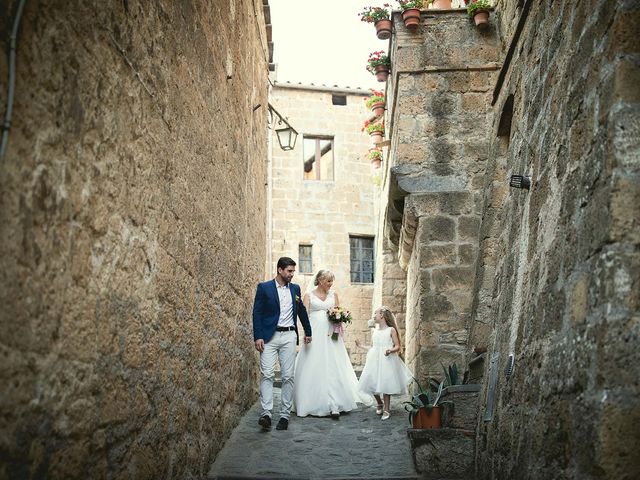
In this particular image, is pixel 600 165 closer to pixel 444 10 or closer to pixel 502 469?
pixel 502 469

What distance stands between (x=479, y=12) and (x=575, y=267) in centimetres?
629

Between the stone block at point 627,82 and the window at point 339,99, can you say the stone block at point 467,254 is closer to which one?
the stone block at point 627,82

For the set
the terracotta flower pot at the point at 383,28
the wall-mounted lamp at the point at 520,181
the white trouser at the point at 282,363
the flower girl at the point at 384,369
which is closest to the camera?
the wall-mounted lamp at the point at 520,181

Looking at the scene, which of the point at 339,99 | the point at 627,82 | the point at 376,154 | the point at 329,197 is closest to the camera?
the point at 627,82

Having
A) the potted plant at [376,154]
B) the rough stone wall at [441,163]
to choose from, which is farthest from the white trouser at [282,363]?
the potted plant at [376,154]

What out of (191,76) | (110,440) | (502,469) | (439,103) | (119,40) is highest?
(439,103)

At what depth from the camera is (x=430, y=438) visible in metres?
4.80

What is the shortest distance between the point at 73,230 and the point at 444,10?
283 inches

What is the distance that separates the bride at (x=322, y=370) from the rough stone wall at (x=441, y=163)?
0.87 meters

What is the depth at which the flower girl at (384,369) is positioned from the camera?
24.1ft

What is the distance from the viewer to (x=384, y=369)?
7.49 meters

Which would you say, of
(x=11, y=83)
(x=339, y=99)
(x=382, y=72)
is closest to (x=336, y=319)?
(x=382, y=72)

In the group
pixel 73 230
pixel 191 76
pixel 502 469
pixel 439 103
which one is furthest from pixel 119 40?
pixel 439 103

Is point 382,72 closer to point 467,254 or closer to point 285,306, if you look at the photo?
point 467,254
